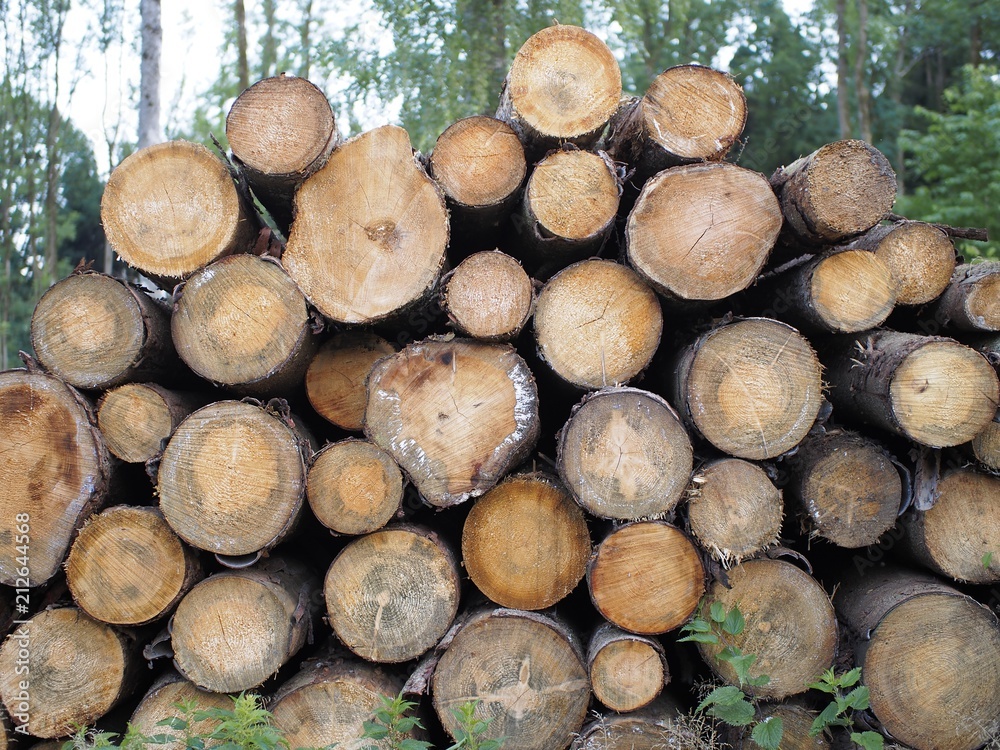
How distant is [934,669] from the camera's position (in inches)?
105

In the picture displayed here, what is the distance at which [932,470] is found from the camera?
111 inches

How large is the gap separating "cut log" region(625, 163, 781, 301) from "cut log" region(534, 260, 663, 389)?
105mm

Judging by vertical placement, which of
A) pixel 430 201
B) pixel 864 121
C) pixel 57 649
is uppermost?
pixel 864 121

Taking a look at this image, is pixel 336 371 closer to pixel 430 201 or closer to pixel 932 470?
pixel 430 201

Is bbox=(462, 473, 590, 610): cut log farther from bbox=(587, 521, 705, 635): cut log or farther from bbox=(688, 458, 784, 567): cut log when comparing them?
bbox=(688, 458, 784, 567): cut log

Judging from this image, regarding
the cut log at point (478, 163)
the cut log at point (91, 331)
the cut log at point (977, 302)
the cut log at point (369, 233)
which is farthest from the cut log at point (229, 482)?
the cut log at point (977, 302)

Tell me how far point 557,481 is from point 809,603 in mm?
1049

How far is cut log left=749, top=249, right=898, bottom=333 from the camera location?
2822mm

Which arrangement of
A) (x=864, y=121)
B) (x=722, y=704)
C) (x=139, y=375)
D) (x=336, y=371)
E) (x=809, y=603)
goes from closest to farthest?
(x=722, y=704), (x=809, y=603), (x=139, y=375), (x=336, y=371), (x=864, y=121)

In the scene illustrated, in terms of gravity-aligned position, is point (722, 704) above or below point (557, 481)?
below

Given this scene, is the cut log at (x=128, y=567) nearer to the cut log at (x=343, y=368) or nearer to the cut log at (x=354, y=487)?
the cut log at (x=354, y=487)

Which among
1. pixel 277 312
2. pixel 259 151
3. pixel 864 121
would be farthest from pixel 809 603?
pixel 864 121

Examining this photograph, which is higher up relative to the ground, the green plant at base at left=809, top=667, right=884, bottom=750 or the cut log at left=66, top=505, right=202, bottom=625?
the cut log at left=66, top=505, right=202, bottom=625

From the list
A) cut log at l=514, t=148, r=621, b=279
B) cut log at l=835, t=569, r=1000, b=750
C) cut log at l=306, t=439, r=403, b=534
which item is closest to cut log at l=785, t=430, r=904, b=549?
cut log at l=835, t=569, r=1000, b=750
